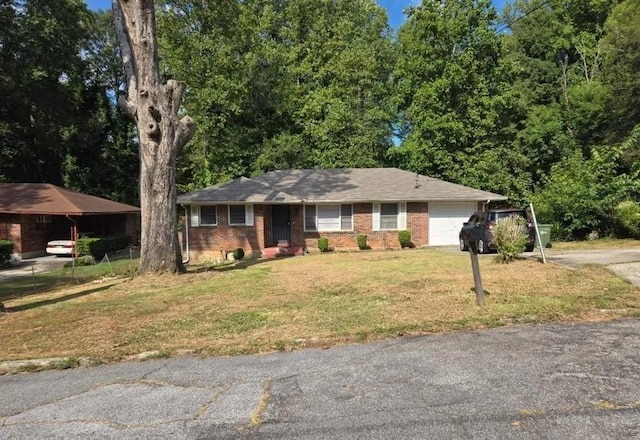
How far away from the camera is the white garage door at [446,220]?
73.6ft

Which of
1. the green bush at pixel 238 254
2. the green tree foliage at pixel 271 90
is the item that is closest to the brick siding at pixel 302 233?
the green bush at pixel 238 254

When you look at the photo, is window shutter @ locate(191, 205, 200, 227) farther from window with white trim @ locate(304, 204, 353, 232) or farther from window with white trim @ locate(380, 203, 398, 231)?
window with white trim @ locate(380, 203, 398, 231)

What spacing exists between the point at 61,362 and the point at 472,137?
2735cm

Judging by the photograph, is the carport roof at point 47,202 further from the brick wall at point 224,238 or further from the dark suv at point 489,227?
the dark suv at point 489,227

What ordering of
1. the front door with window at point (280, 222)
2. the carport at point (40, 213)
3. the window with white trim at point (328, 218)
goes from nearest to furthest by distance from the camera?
the window with white trim at point (328, 218), the front door with window at point (280, 222), the carport at point (40, 213)

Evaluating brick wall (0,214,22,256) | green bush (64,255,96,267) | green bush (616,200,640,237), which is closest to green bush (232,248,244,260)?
green bush (64,255,96,267)

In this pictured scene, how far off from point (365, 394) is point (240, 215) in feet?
58.8

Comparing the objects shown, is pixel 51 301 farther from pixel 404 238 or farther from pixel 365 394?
pixel 404 238

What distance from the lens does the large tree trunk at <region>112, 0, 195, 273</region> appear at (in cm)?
1288

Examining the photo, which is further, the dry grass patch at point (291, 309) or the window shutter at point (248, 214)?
the window shutter at point (248, 214)

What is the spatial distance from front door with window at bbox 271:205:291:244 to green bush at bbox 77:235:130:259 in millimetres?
9714

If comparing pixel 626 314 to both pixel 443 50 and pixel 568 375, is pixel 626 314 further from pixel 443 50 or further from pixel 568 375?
pixel 443 50

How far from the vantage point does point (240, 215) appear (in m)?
21.5

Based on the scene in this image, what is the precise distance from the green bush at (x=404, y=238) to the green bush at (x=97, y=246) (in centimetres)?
1560
